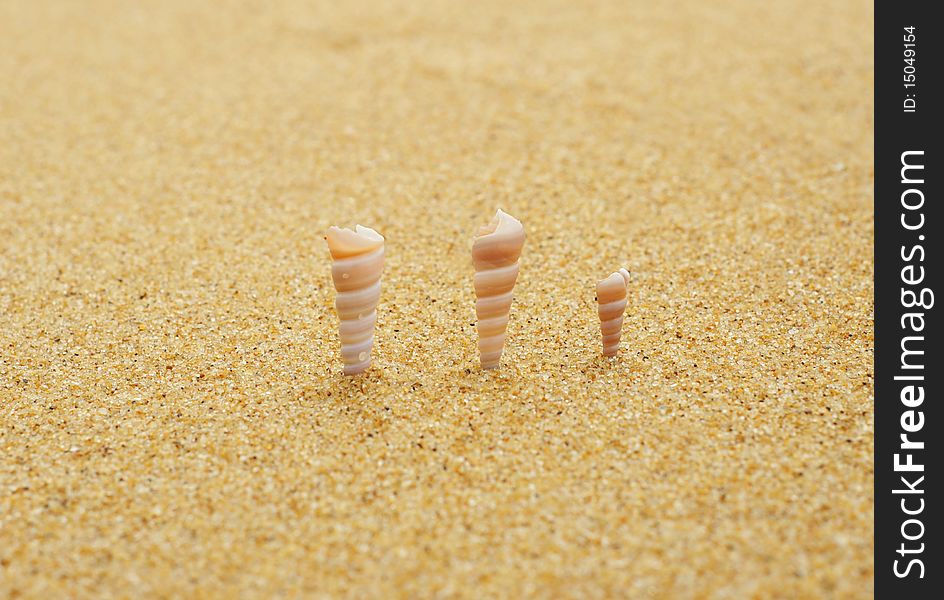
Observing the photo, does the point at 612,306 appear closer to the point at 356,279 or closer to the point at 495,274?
the point at 495,274

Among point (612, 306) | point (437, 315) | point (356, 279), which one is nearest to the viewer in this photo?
point (356, 279)

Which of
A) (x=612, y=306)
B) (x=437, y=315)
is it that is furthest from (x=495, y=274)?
(x=437, y=315)

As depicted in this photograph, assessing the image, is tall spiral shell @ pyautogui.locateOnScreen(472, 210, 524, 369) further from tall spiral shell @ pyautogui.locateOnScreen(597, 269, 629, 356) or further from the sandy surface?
tall spiral shell @ pyautogui.locateOnScreen(597, 269, 629, 356)

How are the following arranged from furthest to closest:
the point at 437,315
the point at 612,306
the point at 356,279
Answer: the point at 437,315 < the point at 612,306 < the point at 356,279

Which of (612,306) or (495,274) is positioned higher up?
(495,274)

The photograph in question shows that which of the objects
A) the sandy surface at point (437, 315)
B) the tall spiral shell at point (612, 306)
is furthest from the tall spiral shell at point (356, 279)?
the tall spiral shell at point (612, 306)
